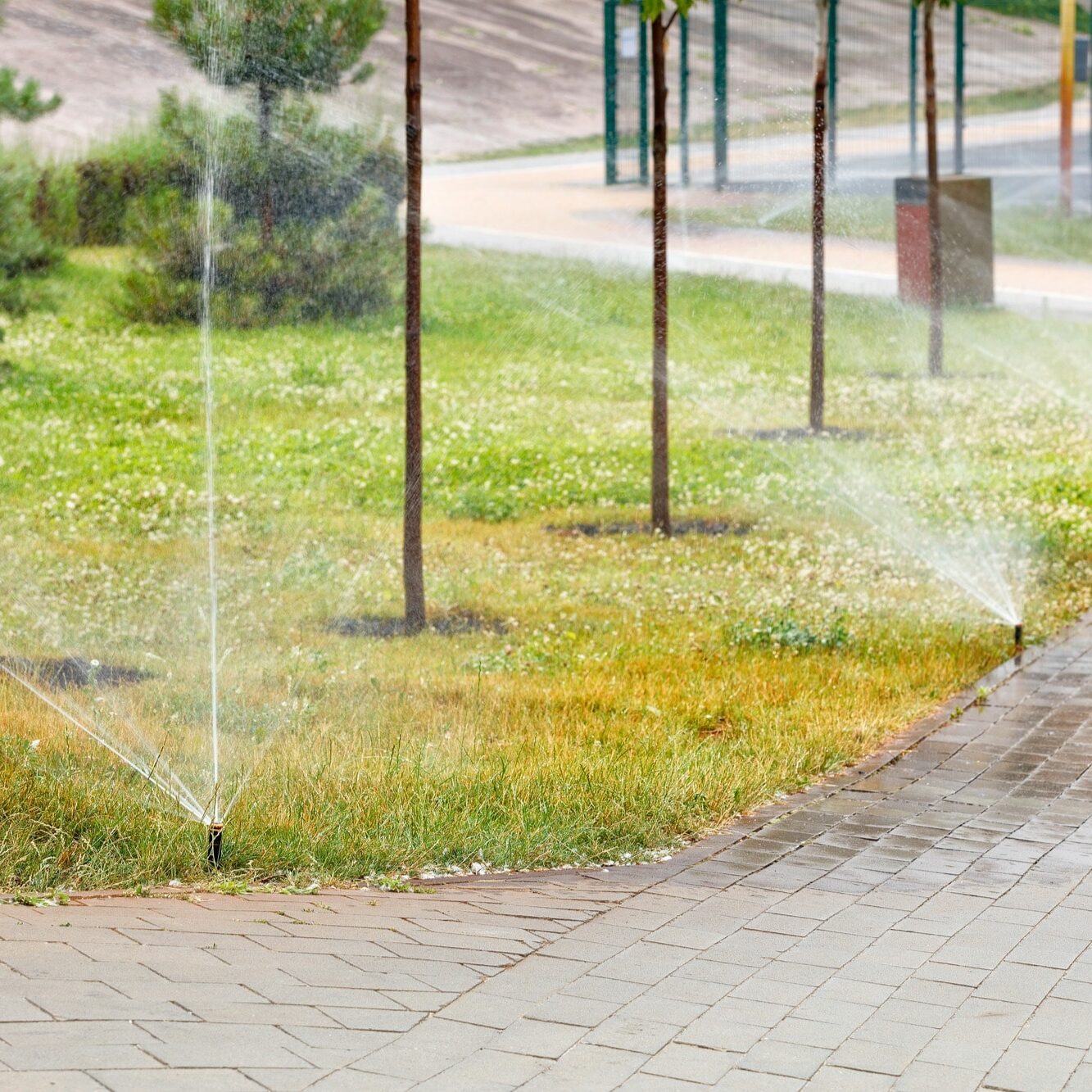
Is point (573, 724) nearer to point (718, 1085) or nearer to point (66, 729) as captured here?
point (66, 729)

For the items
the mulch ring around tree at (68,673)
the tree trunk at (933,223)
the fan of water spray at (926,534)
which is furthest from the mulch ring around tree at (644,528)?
the tree trunk at (933,223)

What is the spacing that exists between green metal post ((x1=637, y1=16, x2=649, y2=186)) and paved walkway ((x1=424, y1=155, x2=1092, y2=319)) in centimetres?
44

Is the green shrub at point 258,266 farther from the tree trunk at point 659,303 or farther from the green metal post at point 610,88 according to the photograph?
the green metal post at point 610,88

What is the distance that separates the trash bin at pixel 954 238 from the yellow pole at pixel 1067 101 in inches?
276

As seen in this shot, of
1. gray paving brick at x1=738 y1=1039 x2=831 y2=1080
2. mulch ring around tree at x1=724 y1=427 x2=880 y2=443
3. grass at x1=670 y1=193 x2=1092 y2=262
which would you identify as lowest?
gray paving brick at x1=738 y1=1039 x2=831 y2=1080

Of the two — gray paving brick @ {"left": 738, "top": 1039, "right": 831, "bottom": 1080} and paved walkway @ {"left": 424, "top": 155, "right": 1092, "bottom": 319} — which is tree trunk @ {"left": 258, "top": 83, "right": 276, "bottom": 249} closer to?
paved walkway @ {"left": 424, "top": 155, "right": 1092, "bottom": 319}


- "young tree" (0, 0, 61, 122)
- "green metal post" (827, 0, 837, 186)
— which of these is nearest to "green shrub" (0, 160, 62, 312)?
"young tree" (0, 0, 61, 122)

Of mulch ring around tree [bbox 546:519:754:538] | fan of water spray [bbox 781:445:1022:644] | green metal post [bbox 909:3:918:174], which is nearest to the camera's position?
fan of water spray [bbox 781:445:1022:644]

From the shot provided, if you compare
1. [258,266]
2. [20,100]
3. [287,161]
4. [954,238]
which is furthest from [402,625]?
[954,238]

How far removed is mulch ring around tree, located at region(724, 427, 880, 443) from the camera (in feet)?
45.1

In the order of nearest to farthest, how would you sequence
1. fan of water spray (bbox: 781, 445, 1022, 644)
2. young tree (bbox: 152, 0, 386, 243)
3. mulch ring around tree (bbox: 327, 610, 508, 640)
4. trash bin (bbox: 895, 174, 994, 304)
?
1. mulch ring around tree (bbox: 327, 610, 508, 640)
2. fan of water spray (bbox: 781, 445, 1022, 644)
3. young tree (bbox: 152, 0, 386, 243)
4. trash bin (bbox: 895, 174, 994, 304)

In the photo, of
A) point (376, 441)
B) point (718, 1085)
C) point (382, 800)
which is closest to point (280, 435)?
point (376, 441)

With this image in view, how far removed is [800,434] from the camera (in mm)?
14023

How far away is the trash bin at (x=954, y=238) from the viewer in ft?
65.4
